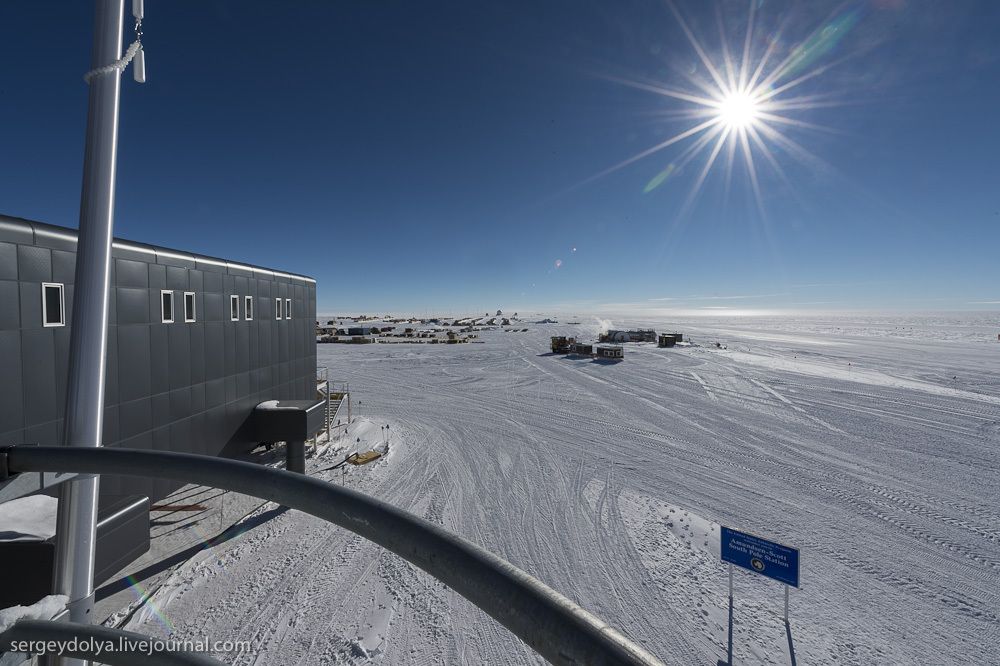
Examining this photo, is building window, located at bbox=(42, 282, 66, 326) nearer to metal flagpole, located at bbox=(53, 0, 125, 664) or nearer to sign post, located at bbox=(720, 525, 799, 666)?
metal flagpole, located at bbox=(53, 0, 125, 664)

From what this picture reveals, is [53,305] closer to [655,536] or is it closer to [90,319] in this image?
[90,319]

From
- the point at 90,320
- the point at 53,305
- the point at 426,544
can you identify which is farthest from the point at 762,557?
the point at 53,305

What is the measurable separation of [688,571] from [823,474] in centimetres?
958

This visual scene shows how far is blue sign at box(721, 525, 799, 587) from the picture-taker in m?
7.15

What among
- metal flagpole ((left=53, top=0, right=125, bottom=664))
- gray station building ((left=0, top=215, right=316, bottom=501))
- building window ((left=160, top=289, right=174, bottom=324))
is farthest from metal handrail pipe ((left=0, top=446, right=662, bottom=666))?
building window ((left=160, top=289, right=174, bottom=324))

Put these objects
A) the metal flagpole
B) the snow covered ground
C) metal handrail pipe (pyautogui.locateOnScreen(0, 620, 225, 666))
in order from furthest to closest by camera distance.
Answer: the snow covered ground, the metal flagpole, metal handrail pipe (pyautogui.locateOnScreen(0, 620, 225, 666))

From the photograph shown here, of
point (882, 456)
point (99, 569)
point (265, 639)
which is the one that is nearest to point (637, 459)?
point (882, 456)

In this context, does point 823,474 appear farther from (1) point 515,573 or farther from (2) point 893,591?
(1) point 515,573

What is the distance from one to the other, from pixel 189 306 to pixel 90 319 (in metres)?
13.2

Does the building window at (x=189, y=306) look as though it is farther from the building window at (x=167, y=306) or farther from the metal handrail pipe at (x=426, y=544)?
the metal handrail pipe at (x=426, y=544)

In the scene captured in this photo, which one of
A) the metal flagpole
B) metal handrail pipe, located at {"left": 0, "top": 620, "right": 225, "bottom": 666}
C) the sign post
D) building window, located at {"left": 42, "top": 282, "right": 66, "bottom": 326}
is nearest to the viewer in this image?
metal handrail pipe, located at {"left": 0, "top": 620, "right": 225, "bottom": 666}

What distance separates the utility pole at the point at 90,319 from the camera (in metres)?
2.22

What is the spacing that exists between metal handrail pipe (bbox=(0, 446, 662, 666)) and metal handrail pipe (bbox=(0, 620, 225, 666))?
744 millimetres

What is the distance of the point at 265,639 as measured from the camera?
7.17 metres
